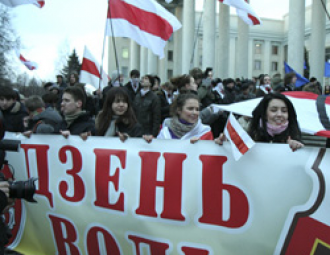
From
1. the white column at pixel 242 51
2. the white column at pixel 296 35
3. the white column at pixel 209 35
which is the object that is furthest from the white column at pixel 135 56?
the white column at pixel 296 35

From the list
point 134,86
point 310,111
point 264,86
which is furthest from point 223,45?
point 310,111

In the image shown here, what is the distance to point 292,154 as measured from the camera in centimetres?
282

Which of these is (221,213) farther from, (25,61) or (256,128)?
(25,61)

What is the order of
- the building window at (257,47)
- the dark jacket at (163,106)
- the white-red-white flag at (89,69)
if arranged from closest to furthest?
the white-red-white flag at (89,69) < the dark jacket at (163,106) < the building window at (257,47)

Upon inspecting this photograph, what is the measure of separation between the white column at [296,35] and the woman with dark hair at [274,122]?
17337 millimetres

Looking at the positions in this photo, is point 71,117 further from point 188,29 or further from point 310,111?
point 188,29

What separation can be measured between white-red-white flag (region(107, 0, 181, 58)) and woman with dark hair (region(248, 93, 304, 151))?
283 centimetres

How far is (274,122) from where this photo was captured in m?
3.24

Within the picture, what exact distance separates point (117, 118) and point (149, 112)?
11.0 ft

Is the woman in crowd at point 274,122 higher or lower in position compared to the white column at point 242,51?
lower

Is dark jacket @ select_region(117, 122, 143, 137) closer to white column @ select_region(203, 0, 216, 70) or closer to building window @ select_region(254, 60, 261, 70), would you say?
white column @ select_region(203, 0, 216, 70)

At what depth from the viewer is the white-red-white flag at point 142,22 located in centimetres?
569

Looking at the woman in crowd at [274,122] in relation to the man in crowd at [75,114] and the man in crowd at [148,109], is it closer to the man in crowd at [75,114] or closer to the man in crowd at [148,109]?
the man in crowd at [75,114]

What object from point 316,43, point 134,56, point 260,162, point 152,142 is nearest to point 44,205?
Result: point 152,142
